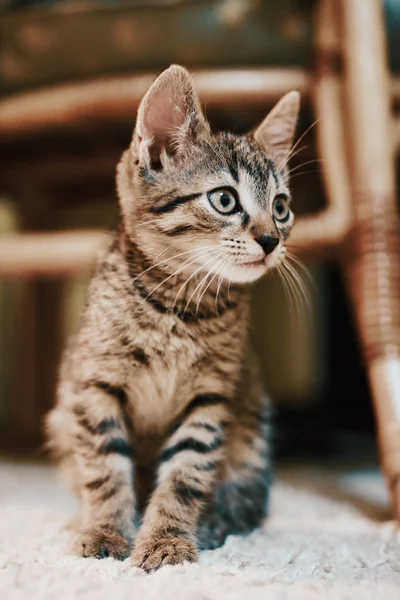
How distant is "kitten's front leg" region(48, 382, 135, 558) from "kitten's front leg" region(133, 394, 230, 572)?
0.03 meters

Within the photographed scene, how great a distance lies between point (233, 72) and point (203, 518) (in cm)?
64

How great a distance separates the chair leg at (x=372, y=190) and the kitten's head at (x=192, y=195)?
0.16 m

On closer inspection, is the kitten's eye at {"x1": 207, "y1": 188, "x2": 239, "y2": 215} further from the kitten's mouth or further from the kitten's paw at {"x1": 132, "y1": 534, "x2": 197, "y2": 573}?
the kitten's paw at {"x1": 132, "y1": 534, "x2": 197, "y2": 573}

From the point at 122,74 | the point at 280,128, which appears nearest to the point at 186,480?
the point at 280,128

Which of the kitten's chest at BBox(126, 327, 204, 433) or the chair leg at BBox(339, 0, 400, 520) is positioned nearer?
the kitten's chest at BBox(126, 327, 204, 433)

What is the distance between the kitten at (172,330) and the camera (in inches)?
25.2

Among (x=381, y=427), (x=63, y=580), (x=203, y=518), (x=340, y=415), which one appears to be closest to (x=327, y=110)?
(x=381, y=427)

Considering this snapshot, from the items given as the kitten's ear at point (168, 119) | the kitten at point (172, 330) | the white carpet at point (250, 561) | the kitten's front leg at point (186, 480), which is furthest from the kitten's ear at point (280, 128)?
the white carpet at point (250, 561)

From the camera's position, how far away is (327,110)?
88 centimetres

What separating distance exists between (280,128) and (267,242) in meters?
0.21

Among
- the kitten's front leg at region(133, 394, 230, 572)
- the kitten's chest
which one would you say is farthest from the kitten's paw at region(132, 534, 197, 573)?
the kitten's chest

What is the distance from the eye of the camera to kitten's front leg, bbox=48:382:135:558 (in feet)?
2.08

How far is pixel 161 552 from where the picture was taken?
22.0 inches

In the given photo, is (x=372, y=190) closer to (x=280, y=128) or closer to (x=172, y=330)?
(x=280, y=128)
